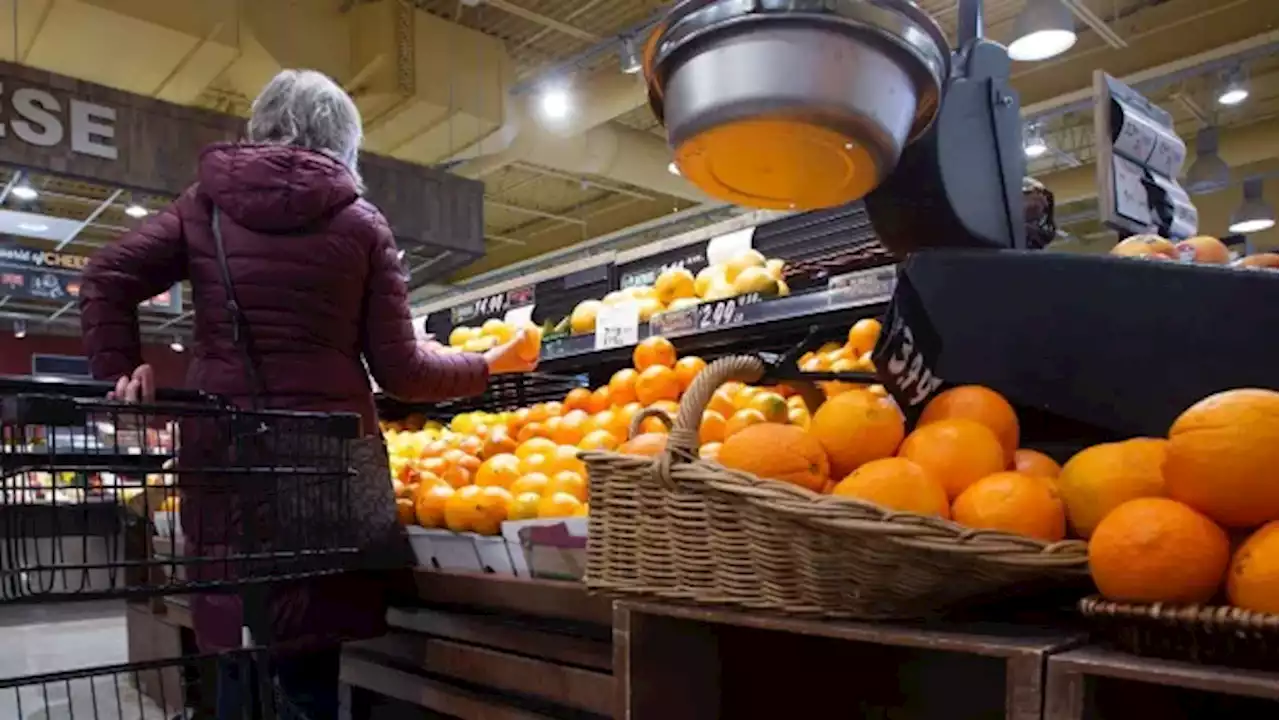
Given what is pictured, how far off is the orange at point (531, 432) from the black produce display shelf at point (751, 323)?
273mm

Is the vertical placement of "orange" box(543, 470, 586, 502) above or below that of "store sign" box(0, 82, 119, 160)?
below

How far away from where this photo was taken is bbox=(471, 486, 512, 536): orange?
1.84 meters

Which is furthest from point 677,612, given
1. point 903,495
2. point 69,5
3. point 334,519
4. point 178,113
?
point 69,5

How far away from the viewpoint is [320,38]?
6.16m

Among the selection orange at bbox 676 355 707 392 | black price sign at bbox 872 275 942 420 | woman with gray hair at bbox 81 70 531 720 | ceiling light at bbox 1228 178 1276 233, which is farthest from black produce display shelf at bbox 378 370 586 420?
ceiling light at bbox 1228 178 1276 233

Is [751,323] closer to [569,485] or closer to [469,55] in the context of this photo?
[569,485]

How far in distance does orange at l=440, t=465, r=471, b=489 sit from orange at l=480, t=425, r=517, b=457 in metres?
0.13

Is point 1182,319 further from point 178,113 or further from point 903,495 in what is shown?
point 178,113

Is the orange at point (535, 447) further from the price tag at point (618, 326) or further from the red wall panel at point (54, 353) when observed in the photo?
the red wall panel at point (54, 353)

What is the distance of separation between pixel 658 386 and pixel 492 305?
1.90 meters

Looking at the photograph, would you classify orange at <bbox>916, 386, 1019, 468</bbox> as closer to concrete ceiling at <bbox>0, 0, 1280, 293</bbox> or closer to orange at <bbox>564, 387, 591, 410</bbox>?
orange at <bbox>564, 387, 591, 410</bbox>

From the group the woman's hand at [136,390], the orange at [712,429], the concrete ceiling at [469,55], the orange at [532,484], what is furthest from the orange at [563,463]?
the concrete ceiling at [469,55]

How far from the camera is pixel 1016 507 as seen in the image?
997mm

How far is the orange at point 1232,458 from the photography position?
2.74 feet
